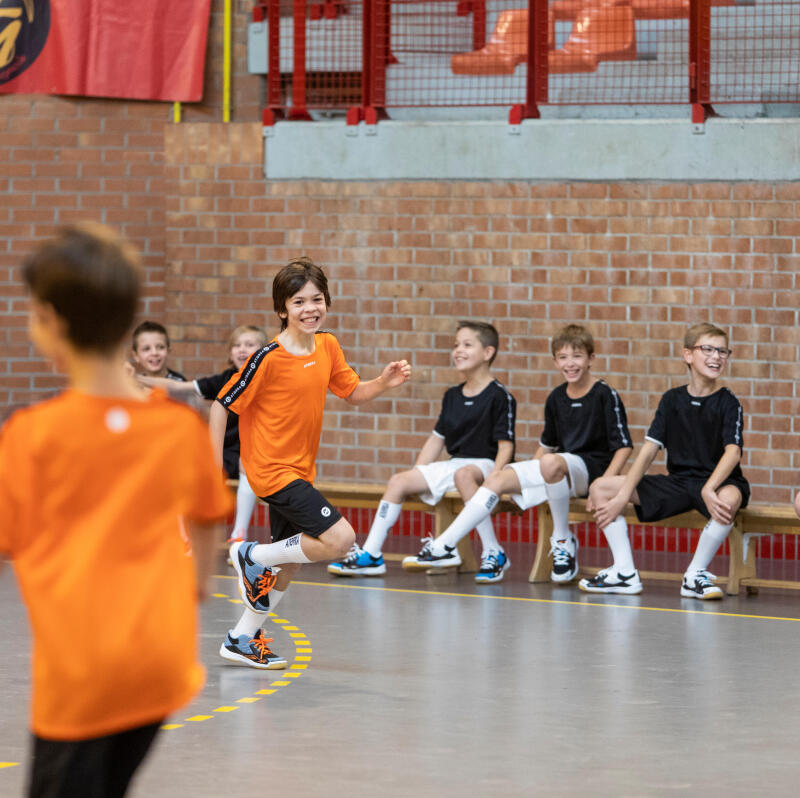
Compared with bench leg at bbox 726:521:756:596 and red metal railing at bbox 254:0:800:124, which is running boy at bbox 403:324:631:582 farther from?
red metal railing at bbox 254:0:800:124

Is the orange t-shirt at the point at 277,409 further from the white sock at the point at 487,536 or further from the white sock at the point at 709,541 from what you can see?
the white sock at the point at 709,541

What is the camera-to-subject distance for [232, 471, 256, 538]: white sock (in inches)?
334

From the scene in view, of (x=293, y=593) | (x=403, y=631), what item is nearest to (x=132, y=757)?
(x=403, y=631)

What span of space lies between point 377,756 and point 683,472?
3.70 meters

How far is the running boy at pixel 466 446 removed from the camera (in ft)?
26.1

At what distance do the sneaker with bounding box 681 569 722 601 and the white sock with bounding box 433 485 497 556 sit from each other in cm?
115

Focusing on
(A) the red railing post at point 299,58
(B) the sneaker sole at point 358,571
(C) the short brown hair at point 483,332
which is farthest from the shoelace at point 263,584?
(A) the red railing post at point 299,58

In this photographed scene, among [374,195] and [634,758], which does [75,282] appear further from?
[374,195]

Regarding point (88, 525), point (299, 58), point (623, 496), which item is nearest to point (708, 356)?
point (623, 496)

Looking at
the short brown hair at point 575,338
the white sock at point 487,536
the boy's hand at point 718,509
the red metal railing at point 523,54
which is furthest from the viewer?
the red metal railing at point 523,54

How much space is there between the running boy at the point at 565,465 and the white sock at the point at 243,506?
1.18 meters

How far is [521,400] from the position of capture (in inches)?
359

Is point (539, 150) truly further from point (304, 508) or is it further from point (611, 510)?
point (304, 508)

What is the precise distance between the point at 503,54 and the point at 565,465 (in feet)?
10.4
